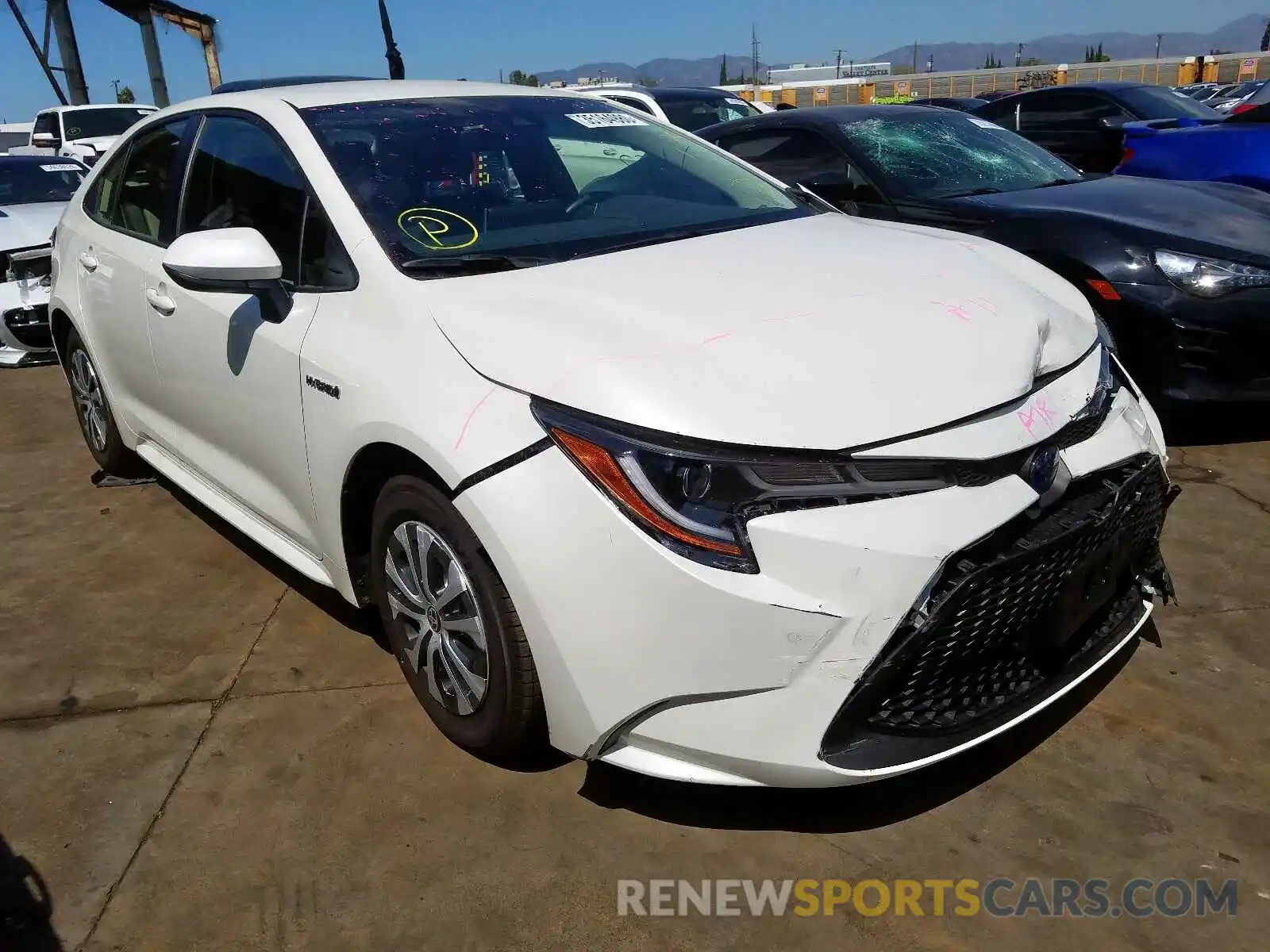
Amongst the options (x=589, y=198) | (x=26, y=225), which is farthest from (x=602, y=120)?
(x=26, y=225)

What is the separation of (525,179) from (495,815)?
71.0 inches

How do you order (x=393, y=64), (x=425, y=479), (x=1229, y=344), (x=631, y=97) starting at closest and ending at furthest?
(x=425, y=479), (x=1229, y=344), (x=631, y=97), (x=393, y=64)

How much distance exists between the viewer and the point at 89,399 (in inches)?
174

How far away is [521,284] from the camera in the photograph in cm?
242

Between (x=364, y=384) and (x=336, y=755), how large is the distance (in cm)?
96

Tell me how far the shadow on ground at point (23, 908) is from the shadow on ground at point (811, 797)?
116 cm

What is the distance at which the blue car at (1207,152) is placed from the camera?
22.5 feet

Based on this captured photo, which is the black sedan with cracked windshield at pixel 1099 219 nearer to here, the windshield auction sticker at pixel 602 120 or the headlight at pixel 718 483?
the windshield auction sticker at pixel 602 120

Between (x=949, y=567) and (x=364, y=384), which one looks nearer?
(x=949, y=567)

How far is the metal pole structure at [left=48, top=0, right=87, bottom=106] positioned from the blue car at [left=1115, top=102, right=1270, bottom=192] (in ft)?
64.6

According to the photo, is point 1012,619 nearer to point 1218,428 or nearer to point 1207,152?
point 1218,428

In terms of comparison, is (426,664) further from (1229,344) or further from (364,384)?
(1229,344)

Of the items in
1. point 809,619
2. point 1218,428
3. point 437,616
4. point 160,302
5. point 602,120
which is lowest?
point 1218,428

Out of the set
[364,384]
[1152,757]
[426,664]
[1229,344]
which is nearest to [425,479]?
[364,384]
